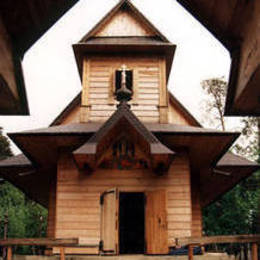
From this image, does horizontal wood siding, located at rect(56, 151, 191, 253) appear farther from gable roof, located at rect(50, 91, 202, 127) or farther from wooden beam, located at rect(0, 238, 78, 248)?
gable roof, located at rect(50, 91, 202, 127)

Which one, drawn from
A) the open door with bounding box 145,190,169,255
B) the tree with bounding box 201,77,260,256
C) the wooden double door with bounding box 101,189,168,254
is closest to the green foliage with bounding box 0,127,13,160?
the tree with bounding box 201,77,260,256

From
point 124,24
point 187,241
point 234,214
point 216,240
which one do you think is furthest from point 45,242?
point 234,214

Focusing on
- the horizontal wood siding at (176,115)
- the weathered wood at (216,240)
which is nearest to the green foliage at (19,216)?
the horizontal wood siding at (176,115)

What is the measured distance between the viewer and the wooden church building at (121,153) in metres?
12.0

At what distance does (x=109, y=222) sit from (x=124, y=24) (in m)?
7.88

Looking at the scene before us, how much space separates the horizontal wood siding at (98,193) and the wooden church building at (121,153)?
0.03 m

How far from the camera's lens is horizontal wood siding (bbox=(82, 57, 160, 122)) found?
14953mm

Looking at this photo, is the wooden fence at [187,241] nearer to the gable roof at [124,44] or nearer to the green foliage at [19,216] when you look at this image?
the gable roof at [124,44]

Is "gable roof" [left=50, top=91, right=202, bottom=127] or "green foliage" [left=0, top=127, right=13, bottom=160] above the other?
"green foliage" [left=0, top=127, right=13, bottom=160]

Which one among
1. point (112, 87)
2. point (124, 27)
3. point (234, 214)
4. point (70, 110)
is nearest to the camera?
point (112, 87)

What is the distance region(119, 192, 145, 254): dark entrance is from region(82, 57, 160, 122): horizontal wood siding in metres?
4.28

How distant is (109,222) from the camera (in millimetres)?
11984

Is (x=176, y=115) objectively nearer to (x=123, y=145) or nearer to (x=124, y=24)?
(x=124, y=24)

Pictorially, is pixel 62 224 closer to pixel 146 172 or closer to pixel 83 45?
pixel 146 172
